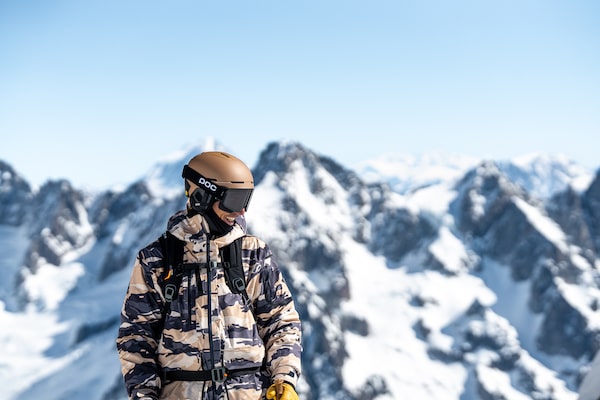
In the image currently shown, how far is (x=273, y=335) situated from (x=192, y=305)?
43.1 inches

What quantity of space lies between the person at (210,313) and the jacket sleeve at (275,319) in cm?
1

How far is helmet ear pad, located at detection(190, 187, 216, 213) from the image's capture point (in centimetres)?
790

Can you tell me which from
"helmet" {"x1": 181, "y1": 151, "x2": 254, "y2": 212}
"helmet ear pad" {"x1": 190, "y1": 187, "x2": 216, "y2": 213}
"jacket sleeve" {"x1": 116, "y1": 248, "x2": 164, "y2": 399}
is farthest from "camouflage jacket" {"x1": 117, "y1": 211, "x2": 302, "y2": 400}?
"helmet" {"x1": 181, "y1": 151, "x2": 254, "y2": 212}

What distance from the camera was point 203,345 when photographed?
765 cm

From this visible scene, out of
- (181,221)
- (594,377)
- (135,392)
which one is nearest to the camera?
(135,392)

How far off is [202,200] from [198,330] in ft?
4.96

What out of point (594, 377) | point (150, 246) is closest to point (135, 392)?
point (150, 246)

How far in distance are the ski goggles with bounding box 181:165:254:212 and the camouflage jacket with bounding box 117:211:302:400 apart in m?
0.29

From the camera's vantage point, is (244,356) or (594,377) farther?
(594,377)

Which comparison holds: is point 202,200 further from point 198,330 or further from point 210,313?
point 198,330

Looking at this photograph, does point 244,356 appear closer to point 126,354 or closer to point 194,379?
point 194,379

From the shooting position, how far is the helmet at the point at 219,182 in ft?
26.0

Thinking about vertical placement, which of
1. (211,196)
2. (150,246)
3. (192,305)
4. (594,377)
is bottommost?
(594,377)

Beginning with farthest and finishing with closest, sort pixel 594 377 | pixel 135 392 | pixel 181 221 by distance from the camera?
1. pixel 594 377
2. pixel 181 221
3. pixel 135 392
